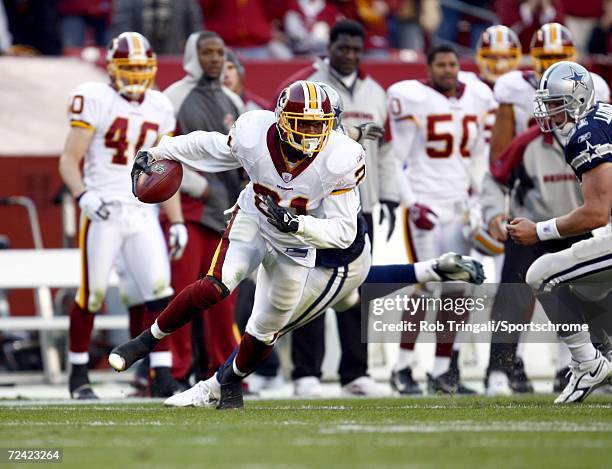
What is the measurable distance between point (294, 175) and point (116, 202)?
1802 millimetres

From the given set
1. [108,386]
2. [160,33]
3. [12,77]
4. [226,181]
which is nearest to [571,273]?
[226,181]

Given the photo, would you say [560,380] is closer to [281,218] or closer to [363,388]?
[363,388]

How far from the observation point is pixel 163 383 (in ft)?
24.3

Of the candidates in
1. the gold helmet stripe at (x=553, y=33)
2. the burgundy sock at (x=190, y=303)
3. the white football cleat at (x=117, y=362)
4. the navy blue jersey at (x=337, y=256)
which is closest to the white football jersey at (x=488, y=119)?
the gold helmet stripe at (x=553, y=33)

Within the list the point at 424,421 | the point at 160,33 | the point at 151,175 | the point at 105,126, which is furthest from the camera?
the point at 160,33

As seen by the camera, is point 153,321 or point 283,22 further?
point 283,22

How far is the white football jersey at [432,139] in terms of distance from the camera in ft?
26.3

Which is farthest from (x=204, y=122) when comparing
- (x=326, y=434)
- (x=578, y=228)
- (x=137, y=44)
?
(x=326, y=434)

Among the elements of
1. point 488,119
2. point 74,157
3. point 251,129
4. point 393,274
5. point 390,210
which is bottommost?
point 393,274

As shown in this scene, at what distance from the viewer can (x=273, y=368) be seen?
853 centimetres

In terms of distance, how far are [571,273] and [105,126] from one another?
274cm

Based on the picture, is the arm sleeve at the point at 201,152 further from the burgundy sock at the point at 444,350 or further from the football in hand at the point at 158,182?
the burgundy sock at the point at 444,350

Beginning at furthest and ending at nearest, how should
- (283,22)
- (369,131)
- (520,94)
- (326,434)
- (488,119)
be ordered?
1. (283,22)
2. (488,119)
3. (520,94)
4. (369,131)
5. (326,434)

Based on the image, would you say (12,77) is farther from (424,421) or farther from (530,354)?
(424,421)
